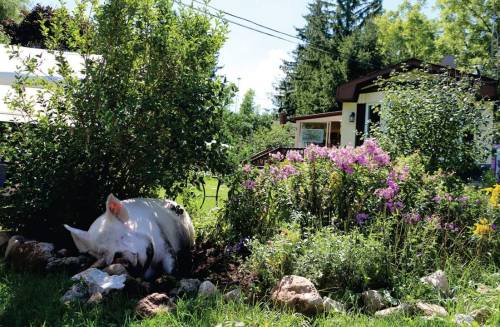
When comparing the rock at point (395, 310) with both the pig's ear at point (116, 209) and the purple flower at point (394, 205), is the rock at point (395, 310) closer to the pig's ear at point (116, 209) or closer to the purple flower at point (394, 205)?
the purple flower at point (394, 205)

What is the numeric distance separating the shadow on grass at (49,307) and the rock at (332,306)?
1.26m

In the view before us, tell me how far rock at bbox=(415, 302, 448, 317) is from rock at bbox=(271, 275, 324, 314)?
0.64m

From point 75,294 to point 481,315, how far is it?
8.84 ft

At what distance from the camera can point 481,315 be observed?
10.2 feet

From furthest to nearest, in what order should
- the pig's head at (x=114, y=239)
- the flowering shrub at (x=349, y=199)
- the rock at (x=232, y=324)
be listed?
the flowering shrub at (x=349, y=199) → the pig's head at (x=114, y=239) → the rock at (x=232, y=324)

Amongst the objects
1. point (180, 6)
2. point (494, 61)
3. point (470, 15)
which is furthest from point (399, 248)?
point (470, 15)

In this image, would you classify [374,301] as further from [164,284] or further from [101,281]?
[101,281]

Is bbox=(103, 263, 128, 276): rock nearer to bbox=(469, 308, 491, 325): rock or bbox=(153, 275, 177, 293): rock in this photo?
bbox=(153, 275, 177, 293): rock

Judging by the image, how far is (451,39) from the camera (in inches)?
1040

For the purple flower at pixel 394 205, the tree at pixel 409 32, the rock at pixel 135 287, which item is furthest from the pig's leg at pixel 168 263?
the tree at pixel 409 32

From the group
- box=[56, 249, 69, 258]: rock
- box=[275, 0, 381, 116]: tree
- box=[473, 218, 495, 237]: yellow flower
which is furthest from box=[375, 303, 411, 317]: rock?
box=[275, 0, 381, 116]: tree

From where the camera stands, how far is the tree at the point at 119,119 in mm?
4680

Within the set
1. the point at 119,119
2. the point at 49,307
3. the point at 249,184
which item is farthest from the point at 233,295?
the point at 119,119

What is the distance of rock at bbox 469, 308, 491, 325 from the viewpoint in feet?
10.1
